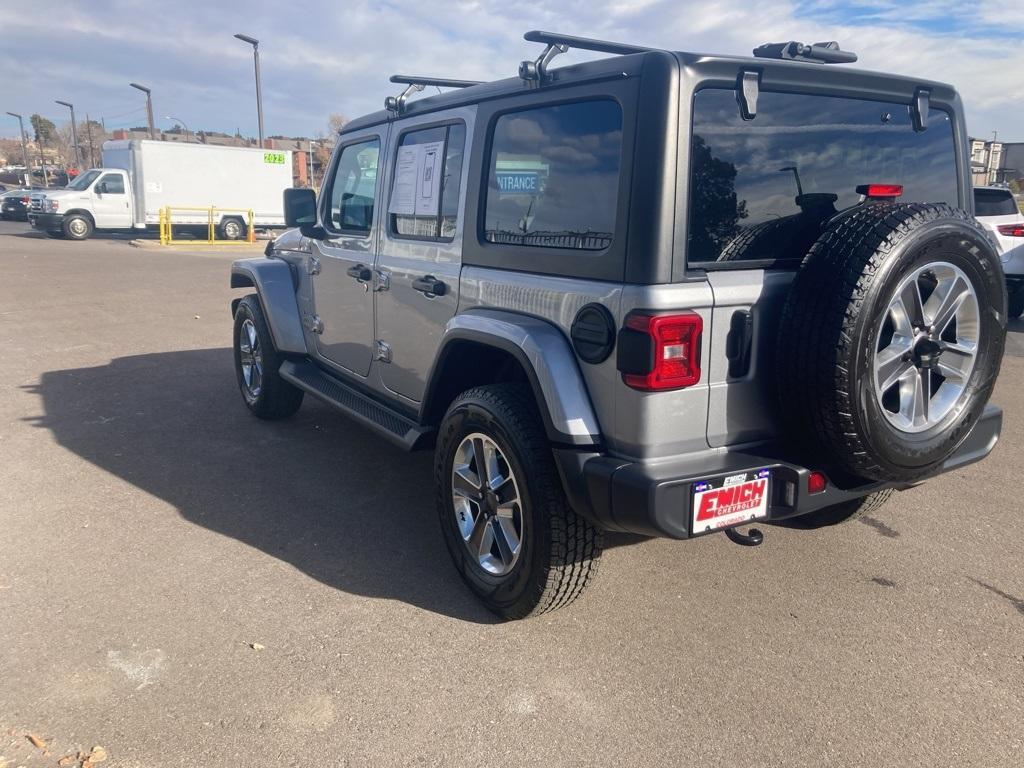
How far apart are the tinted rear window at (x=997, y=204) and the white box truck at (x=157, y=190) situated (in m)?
20.1

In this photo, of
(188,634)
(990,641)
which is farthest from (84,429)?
(990,641)

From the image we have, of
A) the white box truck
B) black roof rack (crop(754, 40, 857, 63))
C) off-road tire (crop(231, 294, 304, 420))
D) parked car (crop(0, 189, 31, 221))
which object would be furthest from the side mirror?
parked car (crop(0, 189, 31, 221))

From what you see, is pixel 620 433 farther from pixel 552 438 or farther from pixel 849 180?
pixel 849 180

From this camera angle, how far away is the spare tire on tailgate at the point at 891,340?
260 cm

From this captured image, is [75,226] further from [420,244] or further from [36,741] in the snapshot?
[36,741]

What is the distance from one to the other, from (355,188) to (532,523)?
254cm

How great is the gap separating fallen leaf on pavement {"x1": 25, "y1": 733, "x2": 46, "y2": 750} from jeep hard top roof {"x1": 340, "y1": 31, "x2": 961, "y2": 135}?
9.04 ft

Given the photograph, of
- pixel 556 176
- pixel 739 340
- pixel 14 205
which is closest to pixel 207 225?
pixel 14 205

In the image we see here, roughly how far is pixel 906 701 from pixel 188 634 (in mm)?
2558

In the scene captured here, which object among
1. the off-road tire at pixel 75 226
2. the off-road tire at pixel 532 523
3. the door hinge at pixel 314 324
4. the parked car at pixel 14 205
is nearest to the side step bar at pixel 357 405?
the door hinge at pixel 314 324

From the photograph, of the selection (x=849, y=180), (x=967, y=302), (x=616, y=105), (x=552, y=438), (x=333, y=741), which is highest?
(x=616, y=105)

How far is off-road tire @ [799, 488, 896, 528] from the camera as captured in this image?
382cm

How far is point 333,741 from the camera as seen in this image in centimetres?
256

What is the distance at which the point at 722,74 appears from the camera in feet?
8.96
